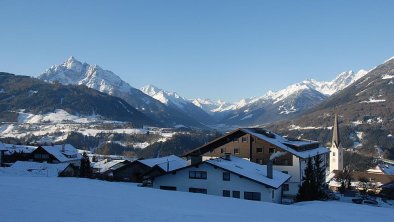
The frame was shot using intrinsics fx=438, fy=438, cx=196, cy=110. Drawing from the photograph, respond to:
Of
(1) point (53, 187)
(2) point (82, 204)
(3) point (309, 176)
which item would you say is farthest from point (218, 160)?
(2) point (82, 204)

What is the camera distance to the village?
3603 centimetres

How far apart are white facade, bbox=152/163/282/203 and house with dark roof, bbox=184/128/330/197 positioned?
52.5 ft

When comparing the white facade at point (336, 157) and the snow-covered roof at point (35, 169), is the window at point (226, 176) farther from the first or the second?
the white facade at point (336, 157)

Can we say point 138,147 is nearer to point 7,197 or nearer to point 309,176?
point 309,176

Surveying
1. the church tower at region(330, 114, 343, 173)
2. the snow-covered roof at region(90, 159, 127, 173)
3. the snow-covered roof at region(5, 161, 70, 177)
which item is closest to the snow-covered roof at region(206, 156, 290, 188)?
the snow-covered roof at region(5, 161, 70, 177)

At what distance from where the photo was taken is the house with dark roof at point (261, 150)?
5416cm

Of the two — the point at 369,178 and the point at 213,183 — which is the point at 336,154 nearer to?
the point at 369,178

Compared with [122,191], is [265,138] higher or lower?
higher

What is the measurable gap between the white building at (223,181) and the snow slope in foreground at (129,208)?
429 inches

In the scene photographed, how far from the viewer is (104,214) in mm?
15648

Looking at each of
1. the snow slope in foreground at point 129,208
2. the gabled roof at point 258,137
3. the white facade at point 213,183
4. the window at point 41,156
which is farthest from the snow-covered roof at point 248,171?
the window at point 41,156

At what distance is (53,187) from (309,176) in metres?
23.0

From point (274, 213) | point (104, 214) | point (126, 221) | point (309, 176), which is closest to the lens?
point (126, 221)

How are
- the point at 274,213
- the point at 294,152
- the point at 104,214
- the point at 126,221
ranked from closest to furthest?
the point at 126,221 < the point at 104,214 < the point at 274,213 < the point at 294,152
